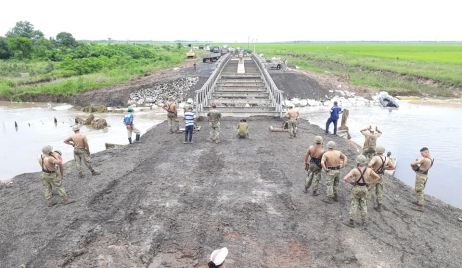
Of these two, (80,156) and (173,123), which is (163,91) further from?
(80,156)

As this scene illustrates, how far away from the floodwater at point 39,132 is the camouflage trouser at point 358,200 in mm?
13131

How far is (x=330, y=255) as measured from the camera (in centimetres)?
827

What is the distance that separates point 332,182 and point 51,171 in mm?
7039

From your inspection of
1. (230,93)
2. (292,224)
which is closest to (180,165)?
(292,224)

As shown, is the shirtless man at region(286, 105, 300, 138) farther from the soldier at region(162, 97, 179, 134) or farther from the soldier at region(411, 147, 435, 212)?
the soldier at region(411, 147, 435, 212)

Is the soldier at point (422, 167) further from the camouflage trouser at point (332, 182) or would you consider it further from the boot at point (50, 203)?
the boot at point (50, 203)

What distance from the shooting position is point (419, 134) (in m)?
24.3

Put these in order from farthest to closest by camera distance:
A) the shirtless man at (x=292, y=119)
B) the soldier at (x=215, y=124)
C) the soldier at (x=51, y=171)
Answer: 1. the shirtless man at (x=292, y=119)
2. the soldier at (x=215, y=124)
3. the soldier at (x=51, y=171)

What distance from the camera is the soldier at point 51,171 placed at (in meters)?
10.4

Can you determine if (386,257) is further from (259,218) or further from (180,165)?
(180,165)

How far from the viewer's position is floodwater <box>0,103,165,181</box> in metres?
18.9

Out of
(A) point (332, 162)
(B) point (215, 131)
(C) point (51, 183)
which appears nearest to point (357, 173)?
(A) point (332, 162)

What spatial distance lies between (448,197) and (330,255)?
338 inches

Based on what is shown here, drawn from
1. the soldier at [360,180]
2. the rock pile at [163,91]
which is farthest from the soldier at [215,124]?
the rock pile at [163,91]
